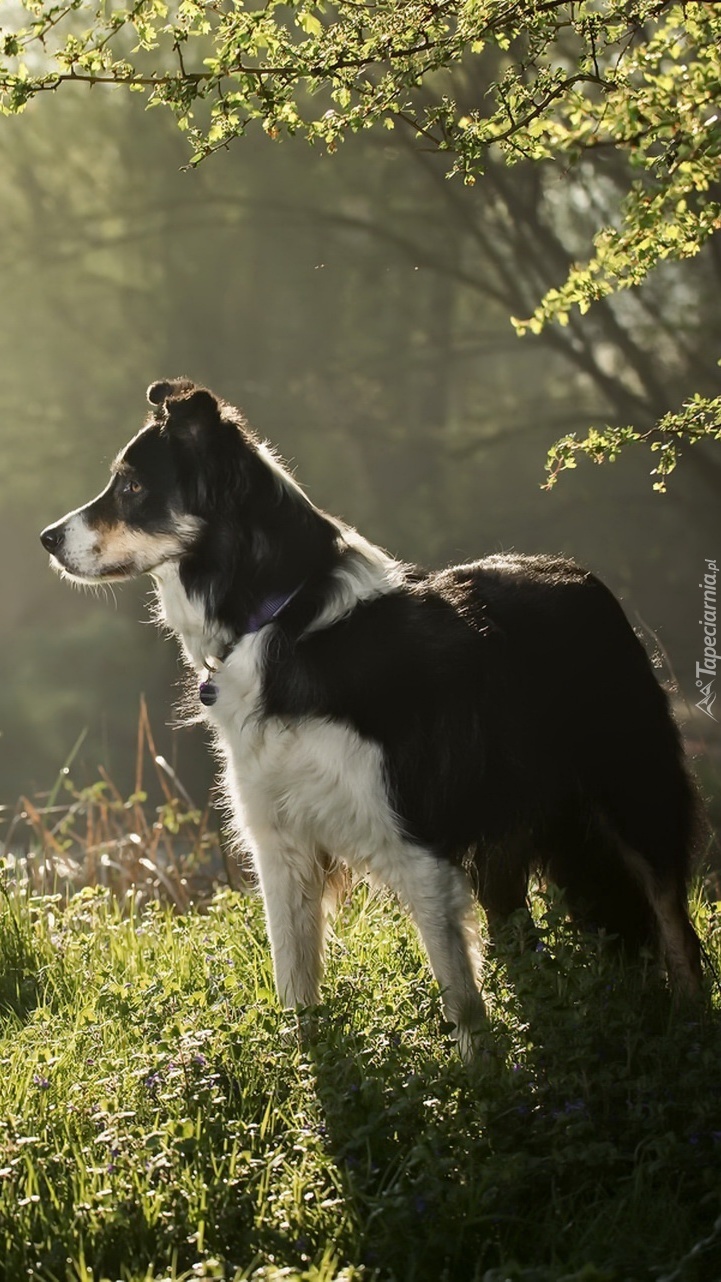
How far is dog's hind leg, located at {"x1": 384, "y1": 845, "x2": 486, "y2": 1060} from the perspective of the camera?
363 cm

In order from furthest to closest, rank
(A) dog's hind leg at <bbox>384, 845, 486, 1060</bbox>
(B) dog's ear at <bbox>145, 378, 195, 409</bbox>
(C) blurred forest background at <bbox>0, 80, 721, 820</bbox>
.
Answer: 1. (C) blurred forest background at <bbox>0, 80, 721, 820</bbox>
2. (B) dog's ear at <bbox>145, 378, 195, 409</bbox>
3. (A) dog's hind leg at <bbox>384, 845, 486, 1060</bbox>

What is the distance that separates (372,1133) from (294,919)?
1103mm

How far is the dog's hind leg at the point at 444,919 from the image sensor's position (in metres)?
3.63

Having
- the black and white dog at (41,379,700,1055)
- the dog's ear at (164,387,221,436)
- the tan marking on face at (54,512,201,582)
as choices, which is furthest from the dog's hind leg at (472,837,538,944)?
the dog's ear at (164,387,221,436)

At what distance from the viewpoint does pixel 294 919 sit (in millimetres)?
3996

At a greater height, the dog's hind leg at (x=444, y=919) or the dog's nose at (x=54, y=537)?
the dog's nose at (x=54, y=537)

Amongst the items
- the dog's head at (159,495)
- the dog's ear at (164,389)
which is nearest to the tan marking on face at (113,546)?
the dog's head at (159,495)

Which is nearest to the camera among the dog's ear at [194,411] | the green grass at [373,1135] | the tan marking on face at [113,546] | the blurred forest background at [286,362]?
the green grass at [373,1135]

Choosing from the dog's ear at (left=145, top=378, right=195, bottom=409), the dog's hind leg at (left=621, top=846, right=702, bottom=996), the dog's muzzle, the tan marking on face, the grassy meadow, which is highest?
the dog's ear at (left=145, top=378, right=195, bottom=409)

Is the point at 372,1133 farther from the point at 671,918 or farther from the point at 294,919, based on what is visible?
the point at 671,918

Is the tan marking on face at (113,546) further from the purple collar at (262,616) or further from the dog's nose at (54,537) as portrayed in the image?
the purple collar at (262,616)

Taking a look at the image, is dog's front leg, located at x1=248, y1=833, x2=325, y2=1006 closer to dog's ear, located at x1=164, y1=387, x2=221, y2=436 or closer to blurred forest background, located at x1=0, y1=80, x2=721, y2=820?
dog's ear, located at x1=164, y1=387, x2=221, y2=436

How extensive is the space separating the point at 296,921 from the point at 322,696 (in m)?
0.79

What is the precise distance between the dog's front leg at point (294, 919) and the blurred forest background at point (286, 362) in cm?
831
